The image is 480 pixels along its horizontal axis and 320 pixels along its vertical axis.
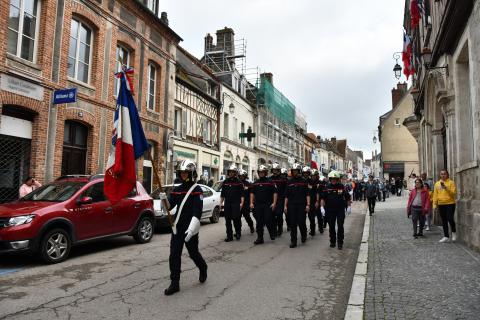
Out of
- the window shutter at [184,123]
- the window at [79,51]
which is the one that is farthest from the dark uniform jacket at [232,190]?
the window shutter at [184,123]

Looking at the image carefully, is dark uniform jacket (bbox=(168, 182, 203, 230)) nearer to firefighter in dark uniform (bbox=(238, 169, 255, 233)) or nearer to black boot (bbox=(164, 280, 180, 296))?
black boot (bbox=(164, 280, 180, 296))

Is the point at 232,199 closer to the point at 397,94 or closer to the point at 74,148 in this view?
the point at 74,148

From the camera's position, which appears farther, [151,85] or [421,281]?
[151,85]

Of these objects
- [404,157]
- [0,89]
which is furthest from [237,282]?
[404,157]

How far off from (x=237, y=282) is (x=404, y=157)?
45.8 metres

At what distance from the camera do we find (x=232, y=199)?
9977mm

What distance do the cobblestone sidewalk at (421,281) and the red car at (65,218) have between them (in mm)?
5285

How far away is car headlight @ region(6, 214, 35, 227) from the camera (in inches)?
265

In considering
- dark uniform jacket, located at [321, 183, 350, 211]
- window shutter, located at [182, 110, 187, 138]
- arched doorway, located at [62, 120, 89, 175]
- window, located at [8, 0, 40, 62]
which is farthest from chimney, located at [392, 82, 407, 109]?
window, located at [8, 0, 40, 62]

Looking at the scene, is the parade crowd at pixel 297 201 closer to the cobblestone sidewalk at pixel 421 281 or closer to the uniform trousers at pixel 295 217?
the uniform trousers at pixel 295 217

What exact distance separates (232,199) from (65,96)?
6534 millimetres

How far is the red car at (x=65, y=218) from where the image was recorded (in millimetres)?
6758

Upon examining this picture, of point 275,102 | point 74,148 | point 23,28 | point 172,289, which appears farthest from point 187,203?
point 275,102

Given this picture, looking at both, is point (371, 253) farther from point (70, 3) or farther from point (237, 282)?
point (70, 3)
